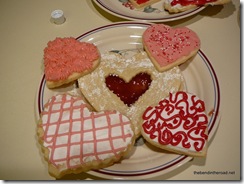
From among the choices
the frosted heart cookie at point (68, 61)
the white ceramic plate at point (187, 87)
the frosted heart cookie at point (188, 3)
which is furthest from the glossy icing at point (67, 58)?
the frosted heart cookie at point (188, 3)

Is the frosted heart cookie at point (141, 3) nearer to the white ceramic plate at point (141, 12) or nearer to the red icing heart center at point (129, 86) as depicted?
the white ceramic plate at point (141, 12)

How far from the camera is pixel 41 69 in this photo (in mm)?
1764

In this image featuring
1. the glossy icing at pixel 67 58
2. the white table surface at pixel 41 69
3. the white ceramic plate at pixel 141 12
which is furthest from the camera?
the white ceramic plate at pixel 141 12

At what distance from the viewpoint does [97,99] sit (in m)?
1.47

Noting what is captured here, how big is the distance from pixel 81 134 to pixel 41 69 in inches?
25.2

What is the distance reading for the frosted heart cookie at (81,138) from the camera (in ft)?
4.15

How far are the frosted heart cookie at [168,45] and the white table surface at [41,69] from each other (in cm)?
19

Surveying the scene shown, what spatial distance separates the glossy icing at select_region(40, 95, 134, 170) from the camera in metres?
1.26

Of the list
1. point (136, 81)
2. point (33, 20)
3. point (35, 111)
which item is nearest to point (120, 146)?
point (136, 81)

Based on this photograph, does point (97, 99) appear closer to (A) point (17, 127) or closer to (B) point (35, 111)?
(B) point (35, 111)

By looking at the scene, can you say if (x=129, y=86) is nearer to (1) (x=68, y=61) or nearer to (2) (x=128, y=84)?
(2) (x=128, y=84)

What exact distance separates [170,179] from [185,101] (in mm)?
370

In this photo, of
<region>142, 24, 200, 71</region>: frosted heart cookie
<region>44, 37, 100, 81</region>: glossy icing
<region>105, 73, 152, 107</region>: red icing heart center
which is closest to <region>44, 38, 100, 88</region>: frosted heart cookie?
<region>44, 37, 100, 81</region>: glossy icing

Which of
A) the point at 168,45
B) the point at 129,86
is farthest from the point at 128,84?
the point at 168,45
